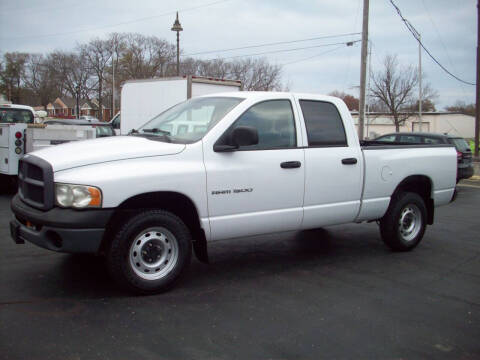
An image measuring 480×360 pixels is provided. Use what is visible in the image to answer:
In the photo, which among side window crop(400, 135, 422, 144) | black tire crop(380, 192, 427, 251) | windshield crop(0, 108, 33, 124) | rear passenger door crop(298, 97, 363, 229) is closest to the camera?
rear passenger door crop(298, 97, 363, 229)

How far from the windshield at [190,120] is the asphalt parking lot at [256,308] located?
1.56m

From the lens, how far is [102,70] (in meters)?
66.2

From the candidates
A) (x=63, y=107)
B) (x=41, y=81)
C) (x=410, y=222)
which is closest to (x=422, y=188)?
(x=410, y=222)

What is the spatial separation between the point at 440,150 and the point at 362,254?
1934 millimetres

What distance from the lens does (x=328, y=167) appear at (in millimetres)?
5715

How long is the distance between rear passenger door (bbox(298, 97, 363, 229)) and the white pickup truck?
0.05 feet

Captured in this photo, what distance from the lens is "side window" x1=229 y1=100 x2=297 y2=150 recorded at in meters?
5.30

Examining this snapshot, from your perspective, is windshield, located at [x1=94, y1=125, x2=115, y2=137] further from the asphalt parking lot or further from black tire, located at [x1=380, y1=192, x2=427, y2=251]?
black tire, located at [x1=380, y1=192, x2=427, y2=251]

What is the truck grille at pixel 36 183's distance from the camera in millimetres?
4301

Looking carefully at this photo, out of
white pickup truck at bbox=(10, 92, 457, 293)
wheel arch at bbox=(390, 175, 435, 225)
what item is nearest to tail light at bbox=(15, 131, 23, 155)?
white pickup truck at bbox=(10, 92, 457, 293)

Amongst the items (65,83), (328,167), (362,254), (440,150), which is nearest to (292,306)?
(328,167)

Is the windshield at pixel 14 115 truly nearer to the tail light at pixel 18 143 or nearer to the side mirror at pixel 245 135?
the tail light at pixel 18 143

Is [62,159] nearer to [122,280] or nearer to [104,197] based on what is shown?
[104,197]

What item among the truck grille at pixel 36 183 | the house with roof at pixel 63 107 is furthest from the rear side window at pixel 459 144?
the house with roof at pixel 63 107
